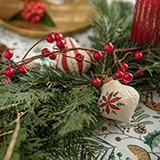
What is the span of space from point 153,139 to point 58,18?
336 mm

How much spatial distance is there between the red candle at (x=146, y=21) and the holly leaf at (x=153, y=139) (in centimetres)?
15

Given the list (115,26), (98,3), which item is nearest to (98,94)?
(115,26)

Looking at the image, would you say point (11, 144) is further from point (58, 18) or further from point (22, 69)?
point (58, 18)

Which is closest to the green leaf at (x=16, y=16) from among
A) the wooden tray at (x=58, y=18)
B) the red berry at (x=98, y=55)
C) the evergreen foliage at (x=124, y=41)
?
the wooden tray at (x=58, y=18)

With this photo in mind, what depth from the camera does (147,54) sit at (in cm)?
57

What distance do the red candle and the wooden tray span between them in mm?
137

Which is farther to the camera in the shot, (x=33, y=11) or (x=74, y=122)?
(x=33, y=11)

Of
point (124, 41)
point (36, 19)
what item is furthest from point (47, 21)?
point (124, 41)

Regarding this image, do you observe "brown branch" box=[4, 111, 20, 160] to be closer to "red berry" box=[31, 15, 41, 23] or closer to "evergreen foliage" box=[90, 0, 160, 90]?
"evergreen foliage" box=[90, 0, 160, 90]

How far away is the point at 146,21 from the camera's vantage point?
578mm

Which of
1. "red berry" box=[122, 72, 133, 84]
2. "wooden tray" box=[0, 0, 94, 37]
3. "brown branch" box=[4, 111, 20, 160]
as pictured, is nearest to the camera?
"brown branch" box=[4, 111, 20, 160]

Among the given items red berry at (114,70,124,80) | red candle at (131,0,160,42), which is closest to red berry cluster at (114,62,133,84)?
red berry at (114,70,124,80)

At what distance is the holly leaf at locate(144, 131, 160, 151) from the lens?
1.61ft

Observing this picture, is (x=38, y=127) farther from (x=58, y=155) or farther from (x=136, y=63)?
(x=136, y=63)
